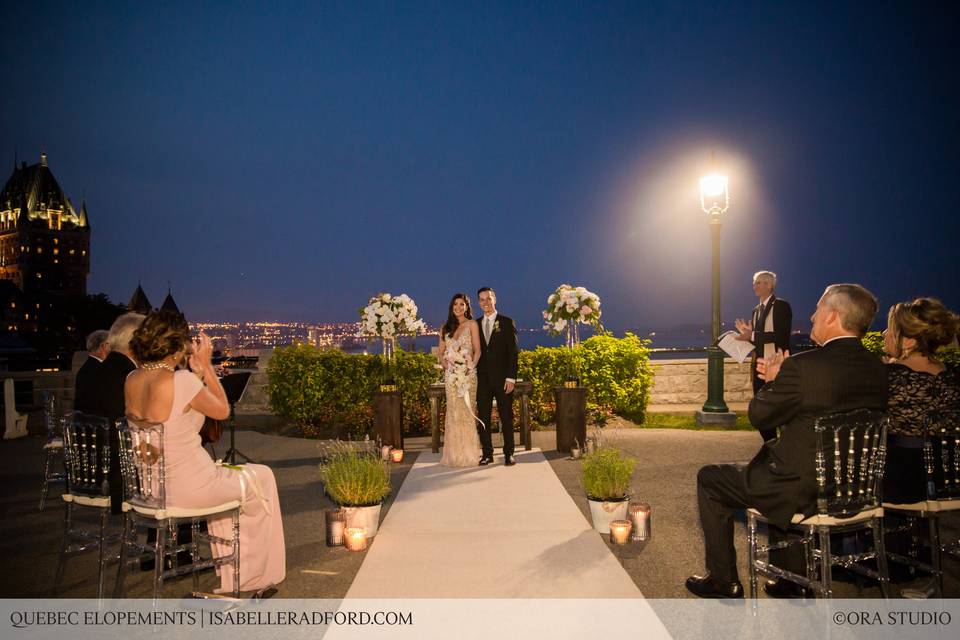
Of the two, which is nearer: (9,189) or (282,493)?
(282,493)

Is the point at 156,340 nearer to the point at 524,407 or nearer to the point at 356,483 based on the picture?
the point at 356,483

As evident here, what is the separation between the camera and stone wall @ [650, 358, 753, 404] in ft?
43.5

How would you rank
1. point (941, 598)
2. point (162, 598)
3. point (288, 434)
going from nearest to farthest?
point (941, 598) < point (162, 598) < point (288, 434)

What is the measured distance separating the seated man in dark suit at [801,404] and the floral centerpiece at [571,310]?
6285mm

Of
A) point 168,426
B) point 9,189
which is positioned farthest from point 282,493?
point 9,189

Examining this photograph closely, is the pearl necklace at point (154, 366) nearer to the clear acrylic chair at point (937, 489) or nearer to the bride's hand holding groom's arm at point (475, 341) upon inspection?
the clear acrylic chair at point (937, 489)

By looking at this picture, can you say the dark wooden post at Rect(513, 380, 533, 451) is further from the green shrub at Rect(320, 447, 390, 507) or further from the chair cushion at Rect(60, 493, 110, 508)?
the chair cushion at Rect(60, 493, 110, 508)

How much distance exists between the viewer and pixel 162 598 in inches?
180

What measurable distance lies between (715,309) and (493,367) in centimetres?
550

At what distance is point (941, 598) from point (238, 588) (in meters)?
4.58

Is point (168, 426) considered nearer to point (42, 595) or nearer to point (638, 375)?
point (42, 595)

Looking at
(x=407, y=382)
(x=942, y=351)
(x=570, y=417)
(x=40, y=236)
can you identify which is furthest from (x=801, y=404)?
(x=40, y=236)

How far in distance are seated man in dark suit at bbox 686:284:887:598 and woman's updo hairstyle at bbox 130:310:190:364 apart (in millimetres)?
3643

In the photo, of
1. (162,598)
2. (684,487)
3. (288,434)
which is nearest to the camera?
(162,598)
